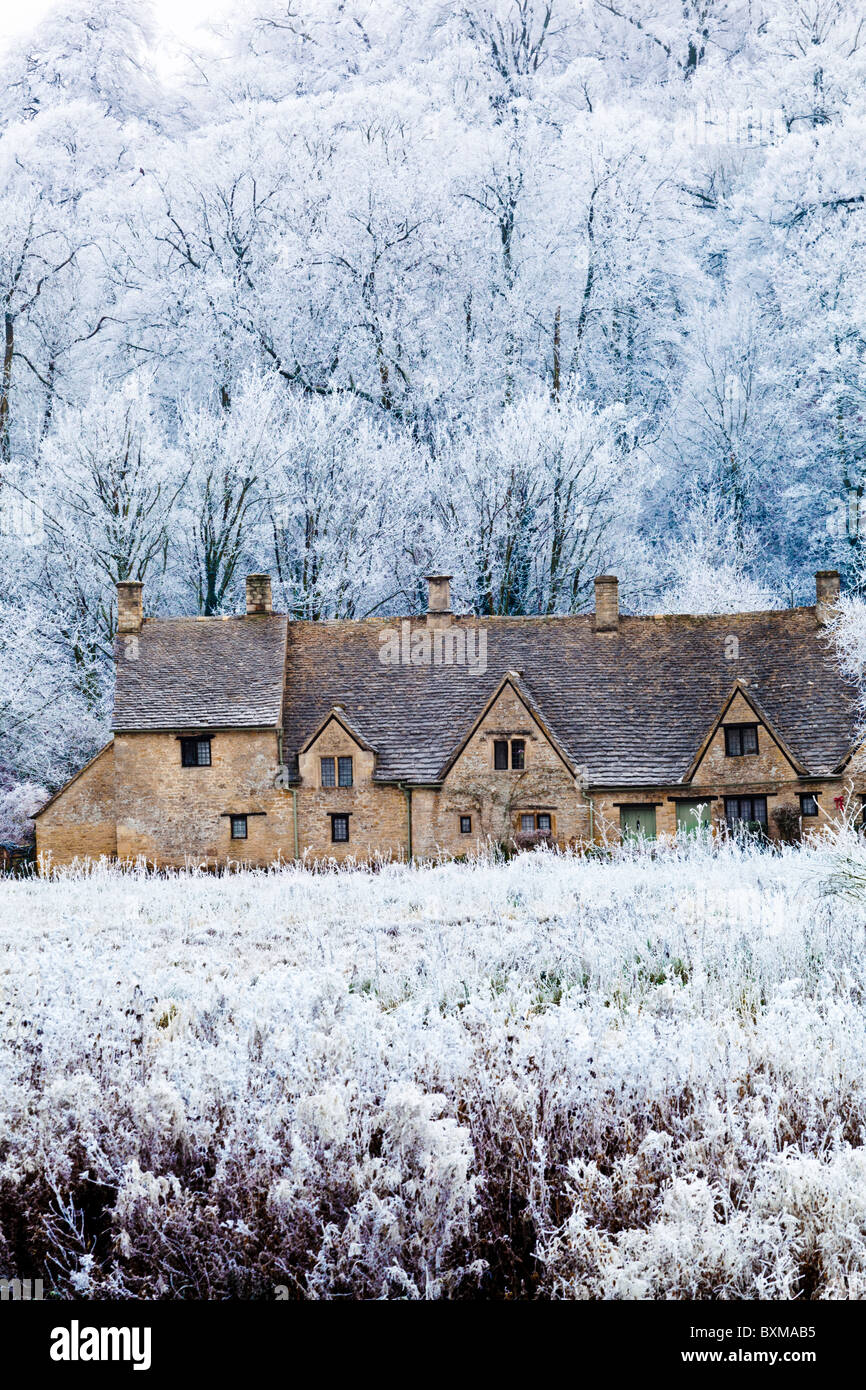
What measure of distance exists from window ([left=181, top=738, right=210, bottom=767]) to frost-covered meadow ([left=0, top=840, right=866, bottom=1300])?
1069 inches

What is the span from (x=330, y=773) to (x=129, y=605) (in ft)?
30.0

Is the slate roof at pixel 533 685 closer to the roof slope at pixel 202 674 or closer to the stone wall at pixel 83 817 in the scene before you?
the roof slope at pixel 202 674

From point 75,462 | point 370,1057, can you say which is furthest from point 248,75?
point 370,1057

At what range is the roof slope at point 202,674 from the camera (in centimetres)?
3631

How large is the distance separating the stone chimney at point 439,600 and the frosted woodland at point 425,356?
6735mm

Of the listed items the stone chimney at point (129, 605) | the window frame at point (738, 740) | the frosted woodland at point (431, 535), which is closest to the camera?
the frosted woodland at point (431, 535)

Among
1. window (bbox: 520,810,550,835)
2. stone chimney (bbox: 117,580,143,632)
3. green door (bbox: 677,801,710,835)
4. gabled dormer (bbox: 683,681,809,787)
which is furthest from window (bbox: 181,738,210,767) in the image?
gabled dormer (bbox: 683,681,809,787)

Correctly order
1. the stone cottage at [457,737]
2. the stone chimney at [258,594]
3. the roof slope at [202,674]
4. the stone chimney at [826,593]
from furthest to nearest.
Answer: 1. the stone chimney at [258,594]
2. the stone chimney at [826,593]
3. the roof slope at [202,674]
4. the stone cottage at [457,737]

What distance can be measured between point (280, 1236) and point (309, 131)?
56.4 metres

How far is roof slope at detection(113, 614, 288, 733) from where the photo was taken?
1430 inches

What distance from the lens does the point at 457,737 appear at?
3638cm

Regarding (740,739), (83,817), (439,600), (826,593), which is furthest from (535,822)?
(83,817)

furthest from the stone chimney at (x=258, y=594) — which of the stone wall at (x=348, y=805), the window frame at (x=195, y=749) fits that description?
the stone wall at (x=348, y=805)

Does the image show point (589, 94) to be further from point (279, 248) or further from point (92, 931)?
point (92, 931)
